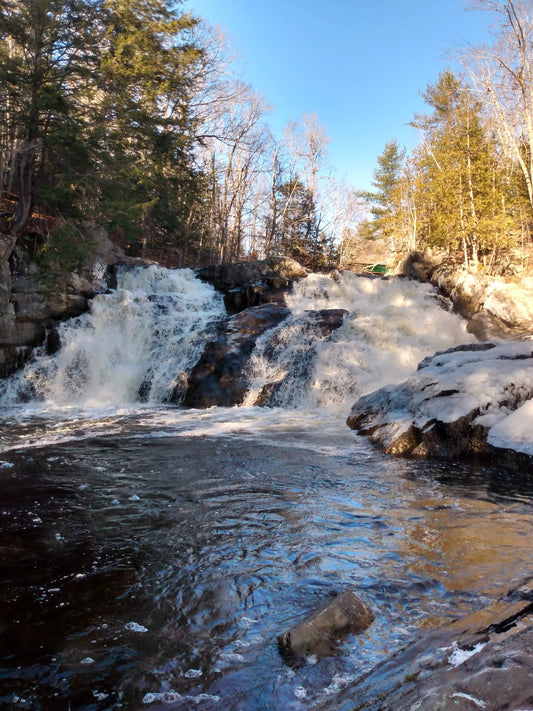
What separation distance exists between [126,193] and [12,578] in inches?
537

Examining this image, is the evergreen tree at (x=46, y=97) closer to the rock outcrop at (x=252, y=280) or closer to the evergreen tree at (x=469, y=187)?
the rock outcrop at (x=252, y=280)

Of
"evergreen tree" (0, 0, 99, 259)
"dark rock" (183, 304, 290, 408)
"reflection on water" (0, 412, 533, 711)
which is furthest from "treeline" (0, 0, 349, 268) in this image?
"reflection on water" (0, 412, 533, 711)

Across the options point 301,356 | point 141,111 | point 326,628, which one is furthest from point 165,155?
point 326,628

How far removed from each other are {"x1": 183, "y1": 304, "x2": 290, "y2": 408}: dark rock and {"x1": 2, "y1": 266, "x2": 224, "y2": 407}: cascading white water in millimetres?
478

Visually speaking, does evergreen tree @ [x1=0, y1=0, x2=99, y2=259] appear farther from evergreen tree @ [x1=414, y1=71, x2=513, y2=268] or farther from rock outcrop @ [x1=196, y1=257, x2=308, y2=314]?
evergreen tree @ [x1=414, y1=71, x2=513, y2=268]

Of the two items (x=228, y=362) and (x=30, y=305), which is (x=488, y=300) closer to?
(x=228, y=362)

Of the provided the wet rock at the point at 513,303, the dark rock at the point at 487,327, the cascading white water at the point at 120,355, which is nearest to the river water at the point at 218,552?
the cascading white water at the point at 120,355

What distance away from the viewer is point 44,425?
880 cm

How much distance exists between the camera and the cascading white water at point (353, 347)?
11.1 meters

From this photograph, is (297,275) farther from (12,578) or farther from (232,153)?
(12,578)

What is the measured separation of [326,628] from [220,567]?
1138mm

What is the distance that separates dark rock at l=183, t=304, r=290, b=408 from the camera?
11469mm

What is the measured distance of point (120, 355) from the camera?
13305mm

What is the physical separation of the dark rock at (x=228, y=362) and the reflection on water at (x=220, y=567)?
17.5 feet
